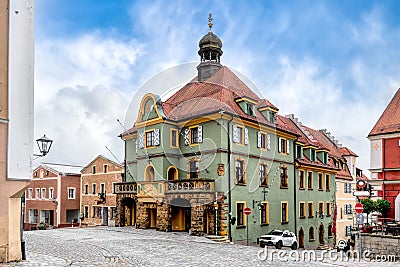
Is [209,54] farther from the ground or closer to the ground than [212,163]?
farther from the ground

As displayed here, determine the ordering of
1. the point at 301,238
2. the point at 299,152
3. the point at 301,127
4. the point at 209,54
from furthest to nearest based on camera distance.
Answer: the point at 301,127 < the point at 299,152 < the point at 301,238 < the point at 209,54

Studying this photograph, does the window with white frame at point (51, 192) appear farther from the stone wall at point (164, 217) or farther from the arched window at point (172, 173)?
the stone wall at point (164, 217)

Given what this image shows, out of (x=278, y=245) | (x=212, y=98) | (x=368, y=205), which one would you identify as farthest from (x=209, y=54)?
(x=368, y=205)

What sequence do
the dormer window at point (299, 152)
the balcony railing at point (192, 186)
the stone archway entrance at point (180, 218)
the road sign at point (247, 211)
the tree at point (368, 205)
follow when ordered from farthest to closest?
the dormer window at point (299, 152), the stone archway entrance at point (180, 218), the road sign at point (247, 211), the balcony railing at point (192, 186), the tree at point (368, 205)

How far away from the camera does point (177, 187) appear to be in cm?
2556

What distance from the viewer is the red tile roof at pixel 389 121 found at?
24.2 meters

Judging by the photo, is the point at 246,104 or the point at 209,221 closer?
the point at 209,221

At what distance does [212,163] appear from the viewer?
25953mm

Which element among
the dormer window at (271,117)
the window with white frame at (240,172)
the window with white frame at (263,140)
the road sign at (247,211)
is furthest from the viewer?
the dormer window at (271,117)

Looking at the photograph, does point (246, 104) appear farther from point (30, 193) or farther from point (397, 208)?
point (30, 193)

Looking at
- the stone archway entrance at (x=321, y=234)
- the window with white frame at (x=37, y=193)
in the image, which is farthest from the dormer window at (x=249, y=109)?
the window with white frame at (x=37, y=193)

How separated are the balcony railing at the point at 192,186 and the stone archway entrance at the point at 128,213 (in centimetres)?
610

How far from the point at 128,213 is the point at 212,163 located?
8403 mm

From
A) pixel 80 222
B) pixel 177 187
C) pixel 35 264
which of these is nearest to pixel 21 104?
pixel 35 264
